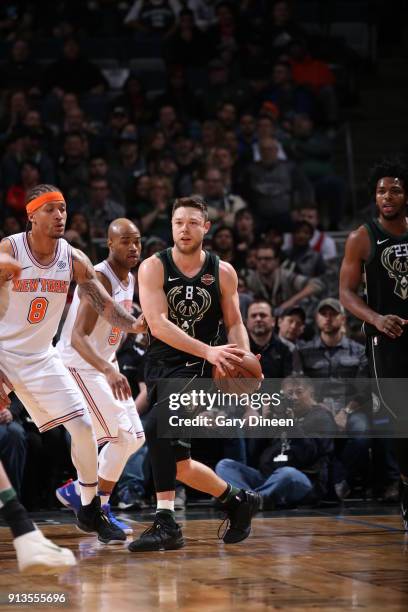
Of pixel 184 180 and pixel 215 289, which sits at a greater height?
pixel 184 180

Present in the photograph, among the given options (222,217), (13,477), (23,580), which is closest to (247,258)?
(222,217)

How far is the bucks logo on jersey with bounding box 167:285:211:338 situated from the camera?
592cm

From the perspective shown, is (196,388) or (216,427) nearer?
(196,388)

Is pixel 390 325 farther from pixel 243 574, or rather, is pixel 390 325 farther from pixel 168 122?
pixel 168 122

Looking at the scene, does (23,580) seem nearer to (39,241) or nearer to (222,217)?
(39,241)

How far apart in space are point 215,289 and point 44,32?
32.8ft

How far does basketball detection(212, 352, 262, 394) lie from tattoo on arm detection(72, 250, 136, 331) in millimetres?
791

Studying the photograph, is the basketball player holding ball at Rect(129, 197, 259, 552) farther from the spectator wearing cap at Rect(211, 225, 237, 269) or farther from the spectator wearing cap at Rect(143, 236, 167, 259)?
the spectator wearing cap at Rect(211, 225, 237, 269)

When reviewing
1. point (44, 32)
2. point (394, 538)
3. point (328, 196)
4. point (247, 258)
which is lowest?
point (394, 538)

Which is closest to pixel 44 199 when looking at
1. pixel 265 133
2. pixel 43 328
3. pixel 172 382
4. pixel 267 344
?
pixel 43 328

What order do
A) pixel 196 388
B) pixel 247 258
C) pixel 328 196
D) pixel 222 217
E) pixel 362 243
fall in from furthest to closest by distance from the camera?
pixel 328 196, pixel 222 217, pixel 247 258, pixel 362 243, pixel 196 388

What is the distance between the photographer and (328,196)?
1233 centimetres

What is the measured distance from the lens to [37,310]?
19.7ft

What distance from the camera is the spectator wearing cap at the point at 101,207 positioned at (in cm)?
1128
